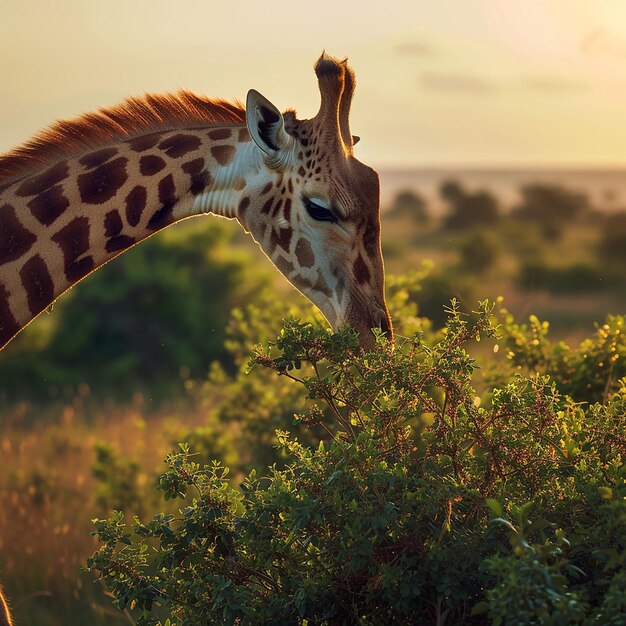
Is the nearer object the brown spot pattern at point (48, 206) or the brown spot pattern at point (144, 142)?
the brown spot pattern at point (48, 206)

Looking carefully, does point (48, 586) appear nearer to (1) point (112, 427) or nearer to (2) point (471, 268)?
(1) point (112, 427)

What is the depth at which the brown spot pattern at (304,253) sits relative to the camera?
518 centimetres

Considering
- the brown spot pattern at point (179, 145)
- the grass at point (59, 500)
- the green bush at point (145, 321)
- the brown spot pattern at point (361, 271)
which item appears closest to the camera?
the brown spot pattern at point (361, 271)

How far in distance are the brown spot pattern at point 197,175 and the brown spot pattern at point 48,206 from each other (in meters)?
0.62

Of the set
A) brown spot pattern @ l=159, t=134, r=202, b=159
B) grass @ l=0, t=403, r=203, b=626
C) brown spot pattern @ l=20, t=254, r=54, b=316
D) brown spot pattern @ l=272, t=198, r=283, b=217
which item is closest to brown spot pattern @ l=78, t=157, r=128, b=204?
brown spot pattern @ l=159, t=134, r=202, b=159

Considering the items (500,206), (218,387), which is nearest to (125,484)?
(218,387)

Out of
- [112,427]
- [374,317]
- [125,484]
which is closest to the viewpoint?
[374,317]

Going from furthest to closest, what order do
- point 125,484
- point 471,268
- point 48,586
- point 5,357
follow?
1. point 471,268
2. point 5,357
3. point 125,484
4. point 48,586

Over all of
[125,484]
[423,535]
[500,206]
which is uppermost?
[423,535]

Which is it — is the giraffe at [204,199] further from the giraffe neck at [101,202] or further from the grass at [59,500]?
the grass at [59,500]

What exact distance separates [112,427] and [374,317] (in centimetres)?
832

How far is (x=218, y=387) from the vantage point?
8633 millimetres

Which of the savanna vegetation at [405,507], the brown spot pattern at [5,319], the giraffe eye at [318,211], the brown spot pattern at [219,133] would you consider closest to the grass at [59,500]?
the savanna vegetation at [405,507]

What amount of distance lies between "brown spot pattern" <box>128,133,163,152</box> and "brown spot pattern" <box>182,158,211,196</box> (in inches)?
9.1
